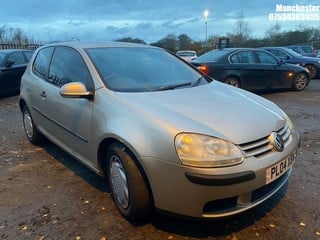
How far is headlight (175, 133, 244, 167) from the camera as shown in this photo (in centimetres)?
266

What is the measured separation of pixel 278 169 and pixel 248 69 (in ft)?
26.1

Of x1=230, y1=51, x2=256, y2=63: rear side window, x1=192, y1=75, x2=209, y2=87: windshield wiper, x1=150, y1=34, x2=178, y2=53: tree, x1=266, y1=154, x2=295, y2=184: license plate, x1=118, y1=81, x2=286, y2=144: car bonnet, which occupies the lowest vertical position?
x1=150, y1=34, x2=178, y2=53: tree

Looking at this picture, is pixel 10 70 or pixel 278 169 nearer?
pixel 278 169

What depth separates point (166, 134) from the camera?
2.77 m

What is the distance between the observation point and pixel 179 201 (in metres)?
2.77

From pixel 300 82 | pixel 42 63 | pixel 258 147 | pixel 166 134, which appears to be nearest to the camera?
pixel 166 134

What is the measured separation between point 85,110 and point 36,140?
89.2 inches

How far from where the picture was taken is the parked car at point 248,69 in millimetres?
10250

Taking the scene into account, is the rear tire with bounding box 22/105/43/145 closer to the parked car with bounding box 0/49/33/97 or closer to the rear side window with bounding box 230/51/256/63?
the parked car with bounding box 0/49/33/97

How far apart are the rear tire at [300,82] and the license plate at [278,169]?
9.15 meters

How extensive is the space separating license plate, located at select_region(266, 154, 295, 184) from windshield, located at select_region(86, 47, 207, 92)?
1.32 meters

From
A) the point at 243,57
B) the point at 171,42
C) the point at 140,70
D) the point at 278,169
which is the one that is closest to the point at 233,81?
the point at 243,57

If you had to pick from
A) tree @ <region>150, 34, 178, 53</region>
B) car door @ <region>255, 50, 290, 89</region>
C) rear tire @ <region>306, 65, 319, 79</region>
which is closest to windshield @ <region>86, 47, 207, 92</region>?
car door @ <region>255, 50, 290, 89</region>

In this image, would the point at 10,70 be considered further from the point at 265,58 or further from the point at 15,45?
the point at 15,45
